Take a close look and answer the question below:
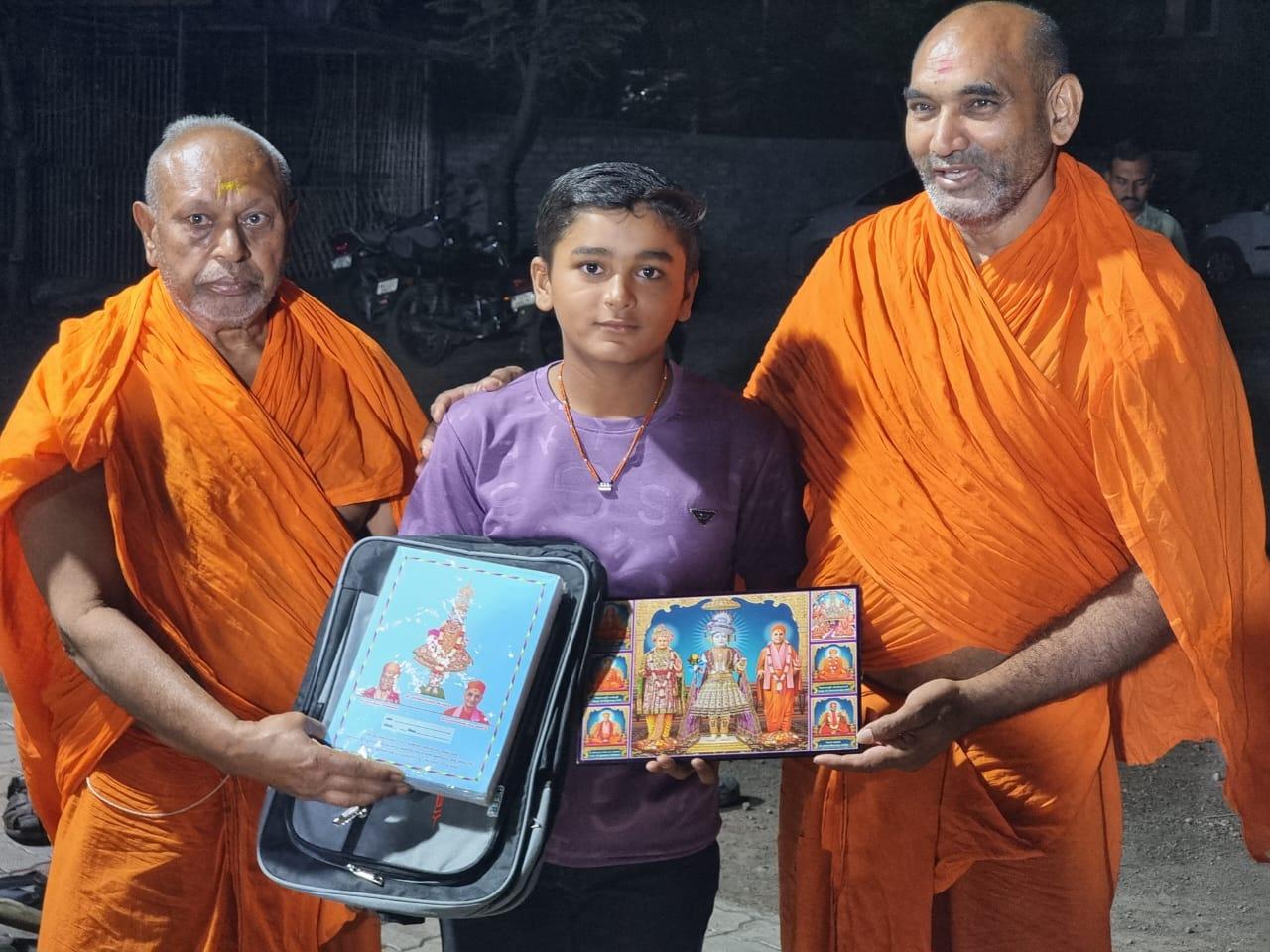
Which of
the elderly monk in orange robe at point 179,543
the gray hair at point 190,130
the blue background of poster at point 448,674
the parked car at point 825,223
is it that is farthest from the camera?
the parked car at point 825,223

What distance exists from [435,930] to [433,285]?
5811 millimetres

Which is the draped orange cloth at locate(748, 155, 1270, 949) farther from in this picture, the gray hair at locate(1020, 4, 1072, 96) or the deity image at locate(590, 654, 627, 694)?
the deity image at locate(590, 654, 627, 694)

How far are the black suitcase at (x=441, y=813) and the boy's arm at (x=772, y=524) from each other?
340 millimetres

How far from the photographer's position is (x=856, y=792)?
268 centimetres

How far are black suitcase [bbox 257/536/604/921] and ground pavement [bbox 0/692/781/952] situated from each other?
2.38 metres

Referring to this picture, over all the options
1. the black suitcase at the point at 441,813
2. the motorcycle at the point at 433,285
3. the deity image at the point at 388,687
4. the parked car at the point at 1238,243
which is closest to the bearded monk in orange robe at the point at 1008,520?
the black suitcase at the point at 441,813

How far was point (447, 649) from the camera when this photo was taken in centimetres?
228

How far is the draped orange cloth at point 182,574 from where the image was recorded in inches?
104

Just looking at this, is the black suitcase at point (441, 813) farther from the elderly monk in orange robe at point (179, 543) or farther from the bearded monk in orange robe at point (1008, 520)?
the bearded monk in orange robe at point (1008, 520)

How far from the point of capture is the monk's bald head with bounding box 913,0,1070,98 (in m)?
2.60

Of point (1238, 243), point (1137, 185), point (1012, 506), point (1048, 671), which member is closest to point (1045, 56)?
point (1012, 506)

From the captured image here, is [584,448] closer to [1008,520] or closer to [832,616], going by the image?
Result: [832,616]

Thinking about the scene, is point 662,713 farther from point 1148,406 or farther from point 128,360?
point 128,360

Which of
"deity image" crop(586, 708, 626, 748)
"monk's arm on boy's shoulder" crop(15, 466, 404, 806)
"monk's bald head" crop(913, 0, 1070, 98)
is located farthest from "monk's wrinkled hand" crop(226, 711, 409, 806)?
"monk's bald head" crop(913, 0, 1070, 98)
